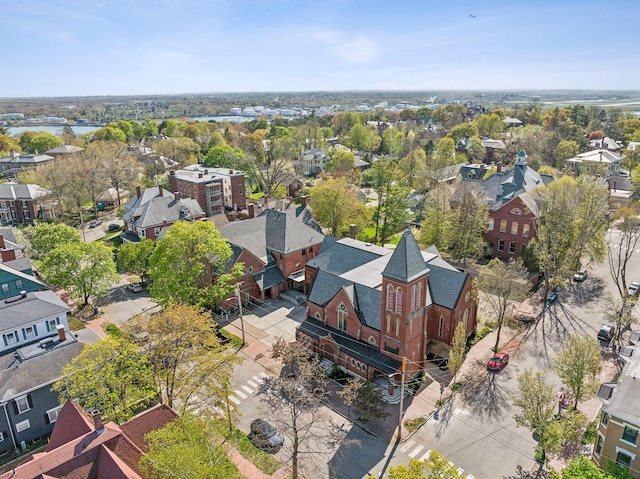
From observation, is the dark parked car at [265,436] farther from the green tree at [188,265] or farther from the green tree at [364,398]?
the green tree at [188,265]

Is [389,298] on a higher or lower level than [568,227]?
lower

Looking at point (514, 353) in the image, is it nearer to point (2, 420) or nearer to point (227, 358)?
point (227, 358)

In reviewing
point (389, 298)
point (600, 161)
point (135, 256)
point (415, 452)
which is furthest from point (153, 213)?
point (600, 161)

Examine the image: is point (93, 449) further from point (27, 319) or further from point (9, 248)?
point (9, 248)

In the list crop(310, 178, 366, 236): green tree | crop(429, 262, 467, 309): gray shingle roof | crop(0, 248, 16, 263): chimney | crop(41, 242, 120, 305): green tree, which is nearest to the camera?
crop(429, 262, 467, 309): gray shingle roof

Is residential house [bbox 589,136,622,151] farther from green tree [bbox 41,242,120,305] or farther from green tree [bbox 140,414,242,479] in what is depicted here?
green tree [bbox 140,414,242,479]

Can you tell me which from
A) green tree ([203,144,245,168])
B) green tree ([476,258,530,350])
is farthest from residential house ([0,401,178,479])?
green tree ([203,144,245,168])
